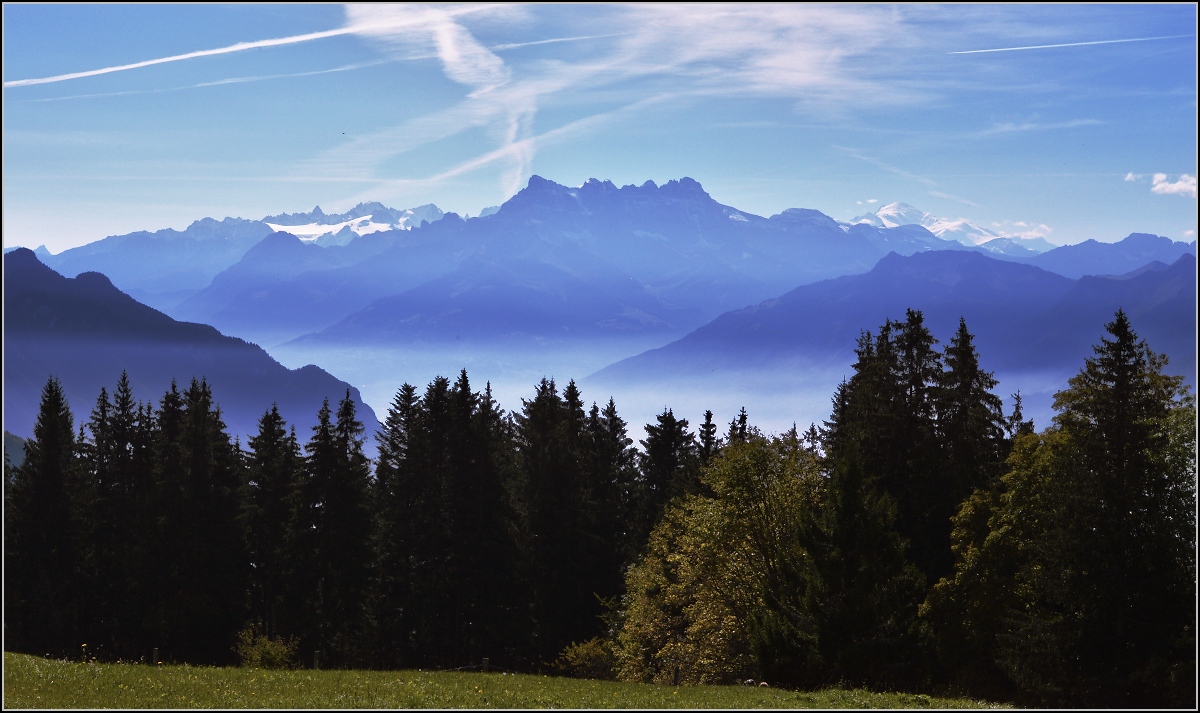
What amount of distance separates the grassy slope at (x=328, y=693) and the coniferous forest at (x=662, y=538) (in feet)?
25.6

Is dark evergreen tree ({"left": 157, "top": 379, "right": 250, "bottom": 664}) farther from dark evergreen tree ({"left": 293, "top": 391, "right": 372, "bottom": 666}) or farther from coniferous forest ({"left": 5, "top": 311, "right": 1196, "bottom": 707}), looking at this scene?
dark evergreen tree ({"left": 293, "top": 391, "right": 372, "bottom": 666})

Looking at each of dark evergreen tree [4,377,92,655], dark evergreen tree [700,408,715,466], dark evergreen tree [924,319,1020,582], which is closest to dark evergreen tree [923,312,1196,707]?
dark evergreen tree [924,319,1020,582]

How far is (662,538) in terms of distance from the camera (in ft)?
218

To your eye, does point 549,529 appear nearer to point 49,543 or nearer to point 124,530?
point 124,530

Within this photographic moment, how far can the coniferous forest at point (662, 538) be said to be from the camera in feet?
129

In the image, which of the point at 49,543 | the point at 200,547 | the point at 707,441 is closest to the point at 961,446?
the point at 707,441

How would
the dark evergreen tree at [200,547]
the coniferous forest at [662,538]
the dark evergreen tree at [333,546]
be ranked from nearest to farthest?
1. the coniferous forest at [662,538]
2. the dark evergreen tree at [333,546]
3. the dark evergreen tree at [200,547]

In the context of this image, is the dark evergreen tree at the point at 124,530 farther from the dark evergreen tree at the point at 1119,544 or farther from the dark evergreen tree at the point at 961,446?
the dark evergreen tree at the point at 1119,544

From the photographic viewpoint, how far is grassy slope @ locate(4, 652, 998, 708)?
26.3m

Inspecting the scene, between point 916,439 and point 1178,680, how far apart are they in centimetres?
2214

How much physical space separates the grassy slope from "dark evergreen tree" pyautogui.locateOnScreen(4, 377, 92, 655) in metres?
48.4

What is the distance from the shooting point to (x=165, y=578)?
76.4 metres

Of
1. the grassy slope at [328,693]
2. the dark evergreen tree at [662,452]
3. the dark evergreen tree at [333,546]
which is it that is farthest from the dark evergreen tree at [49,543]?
the grassy slope at [328,693]

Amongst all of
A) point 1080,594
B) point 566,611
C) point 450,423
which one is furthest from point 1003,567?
point 450,423
